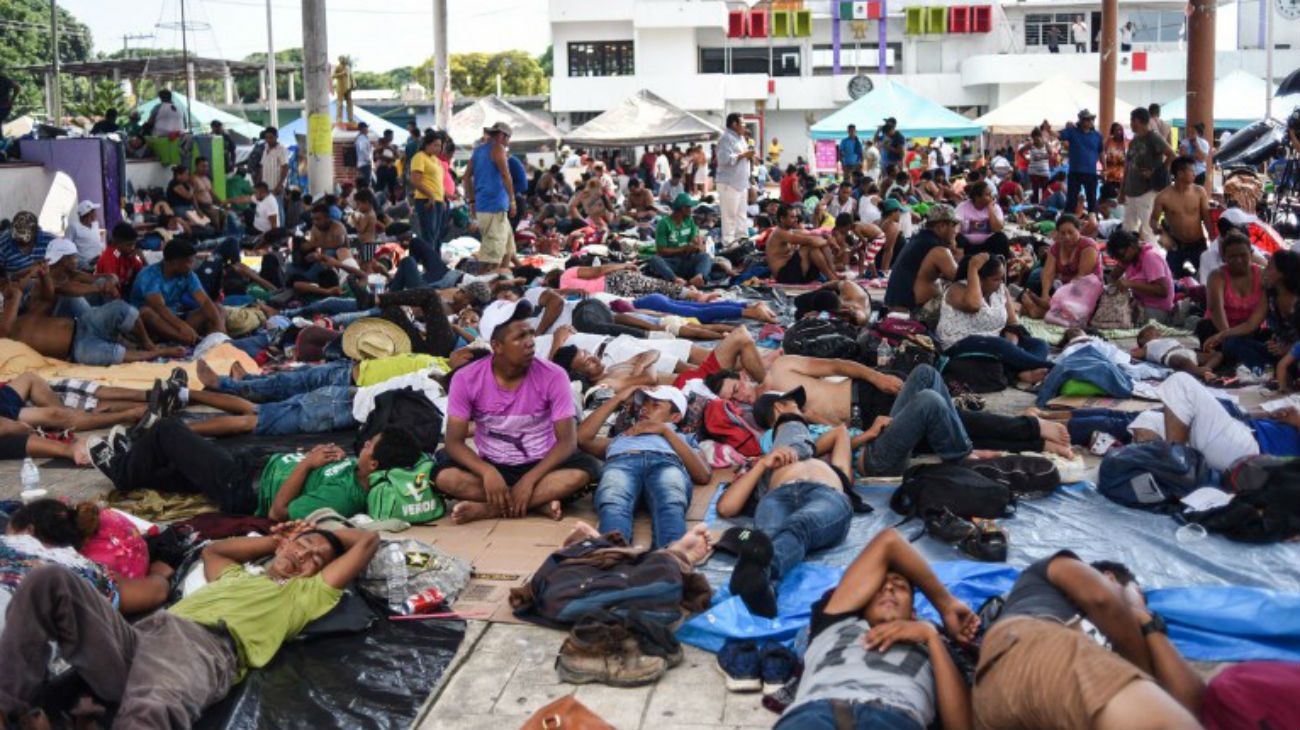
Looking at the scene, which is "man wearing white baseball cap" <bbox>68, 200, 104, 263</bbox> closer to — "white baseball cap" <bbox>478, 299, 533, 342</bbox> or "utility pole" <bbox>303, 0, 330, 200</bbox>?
"white baseball cap" <bbox>478, 299, 533, 342</bbox>

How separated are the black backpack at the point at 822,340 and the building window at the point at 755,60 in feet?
147

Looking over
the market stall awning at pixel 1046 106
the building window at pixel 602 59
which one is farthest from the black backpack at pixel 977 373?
the building window at pixel 602 59

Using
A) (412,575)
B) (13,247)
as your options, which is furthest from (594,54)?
(412,575)

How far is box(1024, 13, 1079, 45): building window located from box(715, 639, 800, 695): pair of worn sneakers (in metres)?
51.2

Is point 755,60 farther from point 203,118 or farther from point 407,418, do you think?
point 407,418

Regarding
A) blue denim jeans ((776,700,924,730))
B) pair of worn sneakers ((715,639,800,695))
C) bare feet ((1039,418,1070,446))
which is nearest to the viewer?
blue denim jeans ((776,700,924,730))

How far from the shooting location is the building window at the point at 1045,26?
53219mm

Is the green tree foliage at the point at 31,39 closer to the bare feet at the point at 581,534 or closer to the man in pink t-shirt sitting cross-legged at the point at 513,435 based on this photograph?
the man in pink t-shirt sitting cross-legged at the point at 513,435

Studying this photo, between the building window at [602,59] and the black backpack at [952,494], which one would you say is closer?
the black backpack at [952,494]

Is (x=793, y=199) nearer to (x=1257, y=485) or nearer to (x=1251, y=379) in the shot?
(x=1251, y=379)

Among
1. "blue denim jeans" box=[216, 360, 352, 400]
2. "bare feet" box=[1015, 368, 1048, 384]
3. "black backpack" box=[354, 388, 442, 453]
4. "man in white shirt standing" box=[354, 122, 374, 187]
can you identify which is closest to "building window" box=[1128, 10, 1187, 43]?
"man in white shirt standing" box=[354, 122, 374, 187]

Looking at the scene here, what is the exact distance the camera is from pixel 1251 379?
9617 mm

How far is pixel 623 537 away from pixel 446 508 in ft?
4.16

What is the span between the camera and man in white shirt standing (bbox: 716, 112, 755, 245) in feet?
63.9
